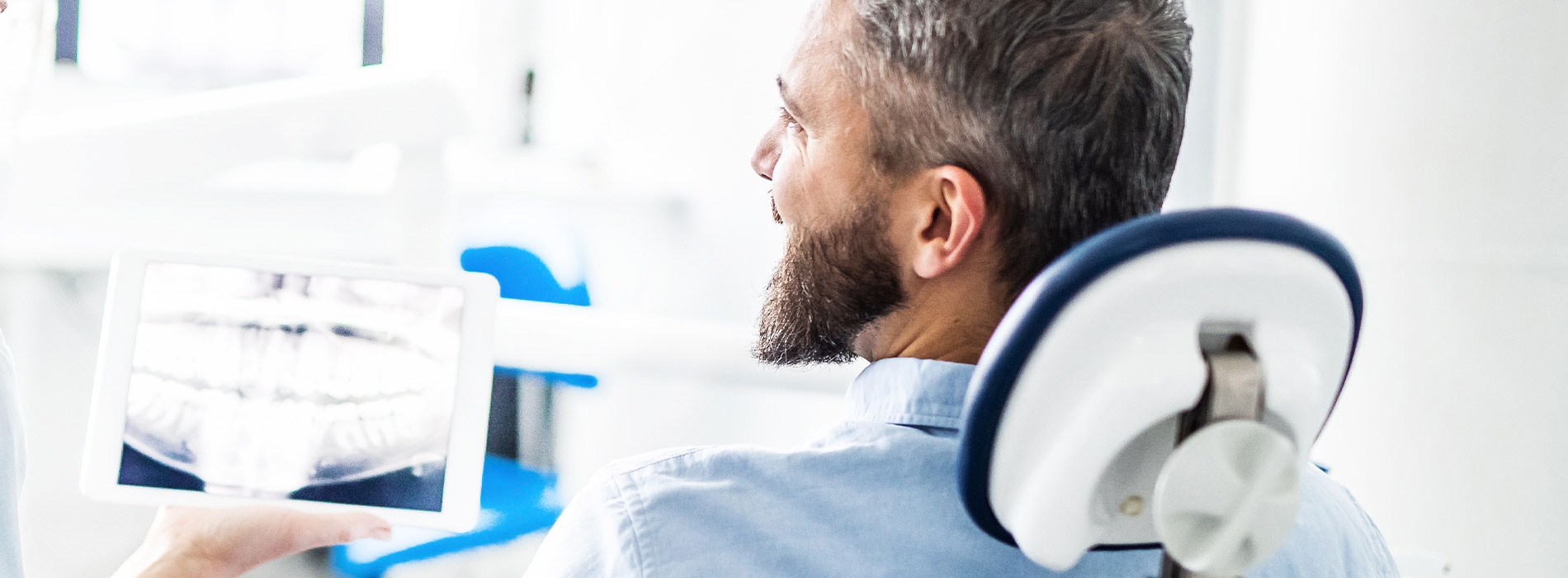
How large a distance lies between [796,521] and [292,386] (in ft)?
1.59

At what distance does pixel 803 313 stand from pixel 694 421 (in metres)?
2.21

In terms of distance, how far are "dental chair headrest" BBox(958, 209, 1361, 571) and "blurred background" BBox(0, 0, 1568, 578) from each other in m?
0.62

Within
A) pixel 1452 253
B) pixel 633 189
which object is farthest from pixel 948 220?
pixel 633 189

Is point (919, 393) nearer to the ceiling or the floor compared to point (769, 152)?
nearer to the floor

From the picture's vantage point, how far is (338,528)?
882 millimetres

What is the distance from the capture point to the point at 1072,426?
49 centimetres

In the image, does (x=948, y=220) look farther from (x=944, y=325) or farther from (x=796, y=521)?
(x=796, y=521)

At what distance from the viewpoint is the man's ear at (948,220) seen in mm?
737

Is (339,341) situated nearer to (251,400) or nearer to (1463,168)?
(251,400)

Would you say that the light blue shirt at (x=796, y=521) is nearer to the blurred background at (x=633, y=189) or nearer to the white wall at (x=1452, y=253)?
the blurred background at (x=633, y=189)

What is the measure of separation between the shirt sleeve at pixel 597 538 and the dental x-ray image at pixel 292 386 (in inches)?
10.7

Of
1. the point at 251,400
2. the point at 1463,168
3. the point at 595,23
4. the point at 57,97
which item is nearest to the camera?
the point at 251,400

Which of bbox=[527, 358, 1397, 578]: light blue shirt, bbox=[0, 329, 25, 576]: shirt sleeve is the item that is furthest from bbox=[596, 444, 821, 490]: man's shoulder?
bbox=[0, 329, 25, 576]: shirt sleeve

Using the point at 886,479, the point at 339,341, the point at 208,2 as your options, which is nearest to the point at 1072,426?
the point at 886,479
